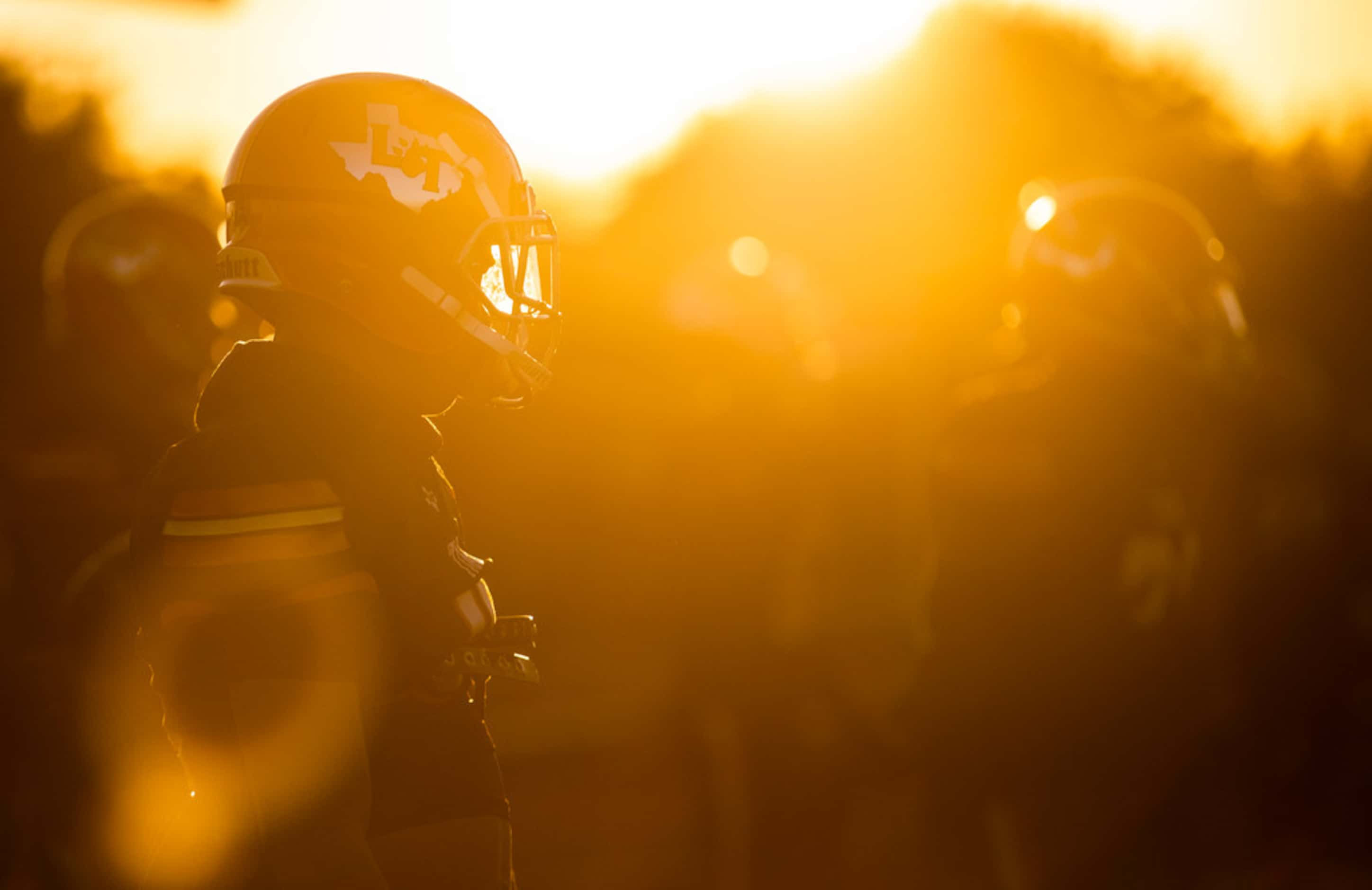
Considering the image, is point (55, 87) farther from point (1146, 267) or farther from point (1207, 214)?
point (1146, 267)

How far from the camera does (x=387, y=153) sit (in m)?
2.20

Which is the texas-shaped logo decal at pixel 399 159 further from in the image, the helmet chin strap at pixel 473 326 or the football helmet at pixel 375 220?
the helmet chin strap at pixel 473 326

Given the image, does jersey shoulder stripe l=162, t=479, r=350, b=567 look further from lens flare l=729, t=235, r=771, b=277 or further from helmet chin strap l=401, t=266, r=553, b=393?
lens flare l=729, t=235, r=771, b=277

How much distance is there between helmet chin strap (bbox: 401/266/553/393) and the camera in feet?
7.14

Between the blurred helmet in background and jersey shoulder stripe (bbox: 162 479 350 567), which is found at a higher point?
the blurred helmet in background

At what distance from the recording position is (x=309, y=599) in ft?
6.07

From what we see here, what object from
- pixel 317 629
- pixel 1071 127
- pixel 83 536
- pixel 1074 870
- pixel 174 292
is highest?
pixel 1071 127

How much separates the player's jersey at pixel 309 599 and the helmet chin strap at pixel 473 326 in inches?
6.9

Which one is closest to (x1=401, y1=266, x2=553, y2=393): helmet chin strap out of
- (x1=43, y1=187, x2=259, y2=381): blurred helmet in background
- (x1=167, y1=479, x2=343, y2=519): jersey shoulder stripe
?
(x1=167, y1=479, x2=343, y2=519): jersey shoulder stripe

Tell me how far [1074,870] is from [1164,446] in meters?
1.75

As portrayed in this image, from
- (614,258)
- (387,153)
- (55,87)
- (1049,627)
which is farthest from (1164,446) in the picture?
(55,87)

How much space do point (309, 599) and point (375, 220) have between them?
0.60 meters

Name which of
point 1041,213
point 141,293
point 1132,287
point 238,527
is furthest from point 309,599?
point 1041,213

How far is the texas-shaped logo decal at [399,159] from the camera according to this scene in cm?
218
